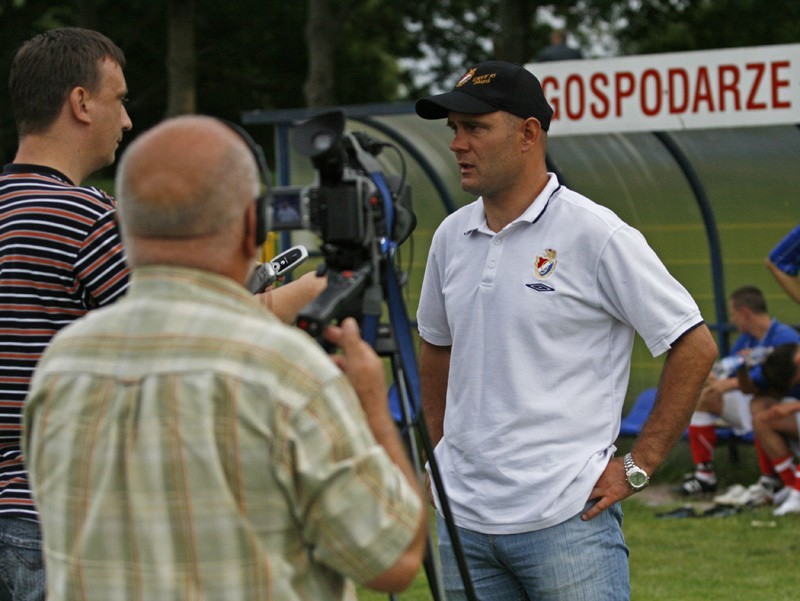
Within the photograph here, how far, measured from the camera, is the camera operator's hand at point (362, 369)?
7.22ft

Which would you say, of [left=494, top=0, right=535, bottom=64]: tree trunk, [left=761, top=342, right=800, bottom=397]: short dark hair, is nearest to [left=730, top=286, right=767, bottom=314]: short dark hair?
[left=761, top=342, right=800, bottom=397]: short dark hair

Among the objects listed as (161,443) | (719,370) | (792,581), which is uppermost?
(161,443)

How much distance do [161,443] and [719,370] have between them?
7706 millimetres

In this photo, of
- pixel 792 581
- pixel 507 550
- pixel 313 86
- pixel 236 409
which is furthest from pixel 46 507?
pixel 313 86

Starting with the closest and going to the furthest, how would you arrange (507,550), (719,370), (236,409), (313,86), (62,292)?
(236,409)
(62,292)
(507,550)
(719,370)
(313,86)

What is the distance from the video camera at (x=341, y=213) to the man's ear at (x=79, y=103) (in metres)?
0.89

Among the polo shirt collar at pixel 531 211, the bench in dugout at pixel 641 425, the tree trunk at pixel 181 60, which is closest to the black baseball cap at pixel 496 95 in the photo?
the polo shirt collar at pixel 531 211

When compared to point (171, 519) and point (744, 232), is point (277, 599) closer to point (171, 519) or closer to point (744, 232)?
point (171, 519)

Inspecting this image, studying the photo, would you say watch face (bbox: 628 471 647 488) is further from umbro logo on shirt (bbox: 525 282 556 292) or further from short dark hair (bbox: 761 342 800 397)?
short dark hair (bbox: 761 342 800 397)

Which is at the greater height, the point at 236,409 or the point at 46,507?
the point at 236,409

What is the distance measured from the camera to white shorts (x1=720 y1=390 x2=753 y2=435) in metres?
9.06

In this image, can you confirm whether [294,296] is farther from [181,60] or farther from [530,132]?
[181,60]

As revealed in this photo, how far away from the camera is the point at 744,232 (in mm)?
10531

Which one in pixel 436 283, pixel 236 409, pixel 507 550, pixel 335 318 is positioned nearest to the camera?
pixel 236 409
